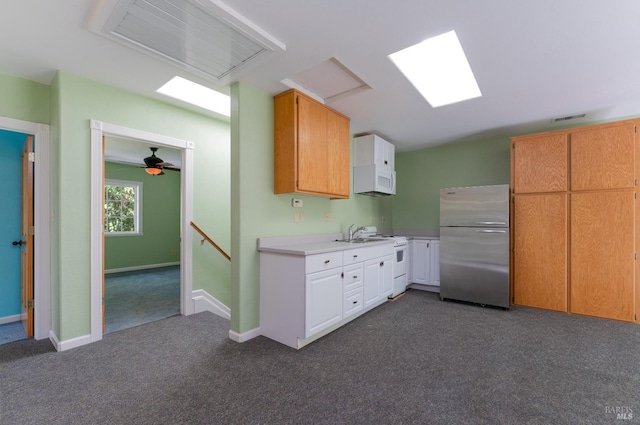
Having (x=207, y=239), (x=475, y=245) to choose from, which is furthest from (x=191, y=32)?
(x=475, y=245)

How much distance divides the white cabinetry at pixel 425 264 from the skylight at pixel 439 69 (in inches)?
89.6

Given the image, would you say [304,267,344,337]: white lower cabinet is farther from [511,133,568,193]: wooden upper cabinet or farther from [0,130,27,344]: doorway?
[0,130,27,344]: doorway

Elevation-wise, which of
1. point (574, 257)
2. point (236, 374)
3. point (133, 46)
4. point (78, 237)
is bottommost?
point (236, 374)

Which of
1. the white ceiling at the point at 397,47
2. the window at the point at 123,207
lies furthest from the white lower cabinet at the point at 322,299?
the window at the point at 123,207

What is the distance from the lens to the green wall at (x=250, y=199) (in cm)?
272

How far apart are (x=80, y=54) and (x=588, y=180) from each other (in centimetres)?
538

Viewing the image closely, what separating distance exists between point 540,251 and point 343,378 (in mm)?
3235

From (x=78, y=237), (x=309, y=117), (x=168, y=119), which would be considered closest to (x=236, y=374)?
(x=78, y=237)

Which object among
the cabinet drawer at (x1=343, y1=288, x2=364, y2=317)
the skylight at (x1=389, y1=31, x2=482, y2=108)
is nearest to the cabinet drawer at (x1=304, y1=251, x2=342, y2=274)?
the cabinet drawer at (x1=343, y1=288, x2=364, y2=317)

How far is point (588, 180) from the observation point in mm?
3410

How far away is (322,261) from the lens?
8.92 feet

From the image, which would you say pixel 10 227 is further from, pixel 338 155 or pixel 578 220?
pixel 578 220

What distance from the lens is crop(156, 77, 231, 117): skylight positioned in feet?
9.61

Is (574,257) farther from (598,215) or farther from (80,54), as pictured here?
(80,54)
